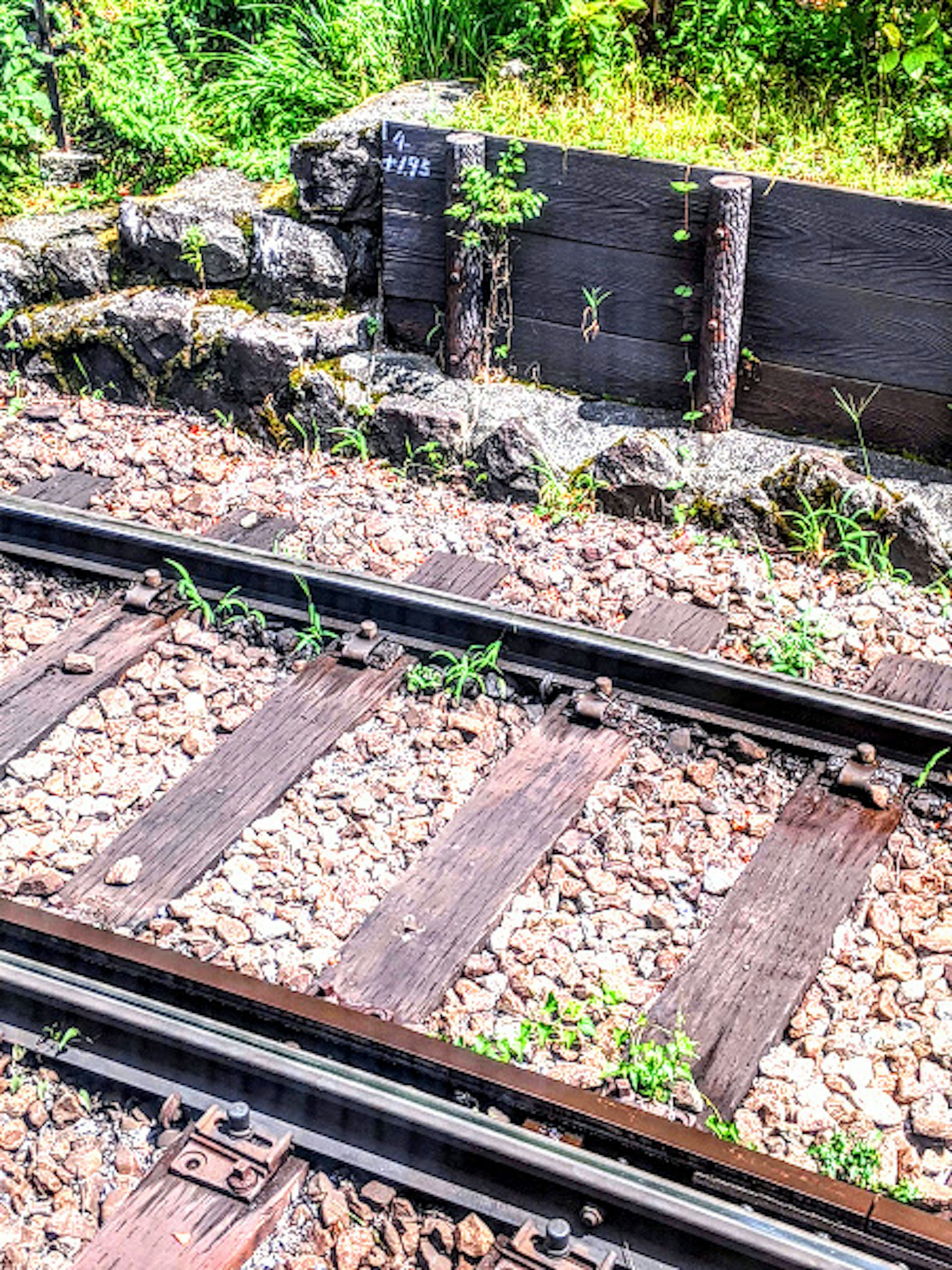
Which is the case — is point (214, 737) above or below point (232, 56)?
below

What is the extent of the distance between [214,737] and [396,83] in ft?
12.9

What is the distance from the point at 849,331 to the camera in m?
6.00

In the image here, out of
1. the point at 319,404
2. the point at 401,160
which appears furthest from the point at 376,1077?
the point at 401,160

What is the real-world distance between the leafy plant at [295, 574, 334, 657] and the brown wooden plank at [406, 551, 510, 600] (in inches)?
14.6

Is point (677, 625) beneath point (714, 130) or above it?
Answer: beneath

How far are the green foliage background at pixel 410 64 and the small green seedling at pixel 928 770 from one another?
2.99m

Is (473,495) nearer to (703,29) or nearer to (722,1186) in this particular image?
(703,29)

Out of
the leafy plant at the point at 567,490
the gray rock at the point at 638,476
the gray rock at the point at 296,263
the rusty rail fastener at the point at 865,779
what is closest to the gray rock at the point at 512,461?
the leafy plant at the point at 567,490

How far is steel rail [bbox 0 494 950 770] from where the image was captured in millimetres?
4727

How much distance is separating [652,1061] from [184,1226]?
111 centimetres

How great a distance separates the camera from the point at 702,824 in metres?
4.59

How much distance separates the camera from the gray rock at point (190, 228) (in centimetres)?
707

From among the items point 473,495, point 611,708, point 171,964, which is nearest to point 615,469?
point 473,495

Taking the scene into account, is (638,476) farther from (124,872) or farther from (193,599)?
(124,872)
